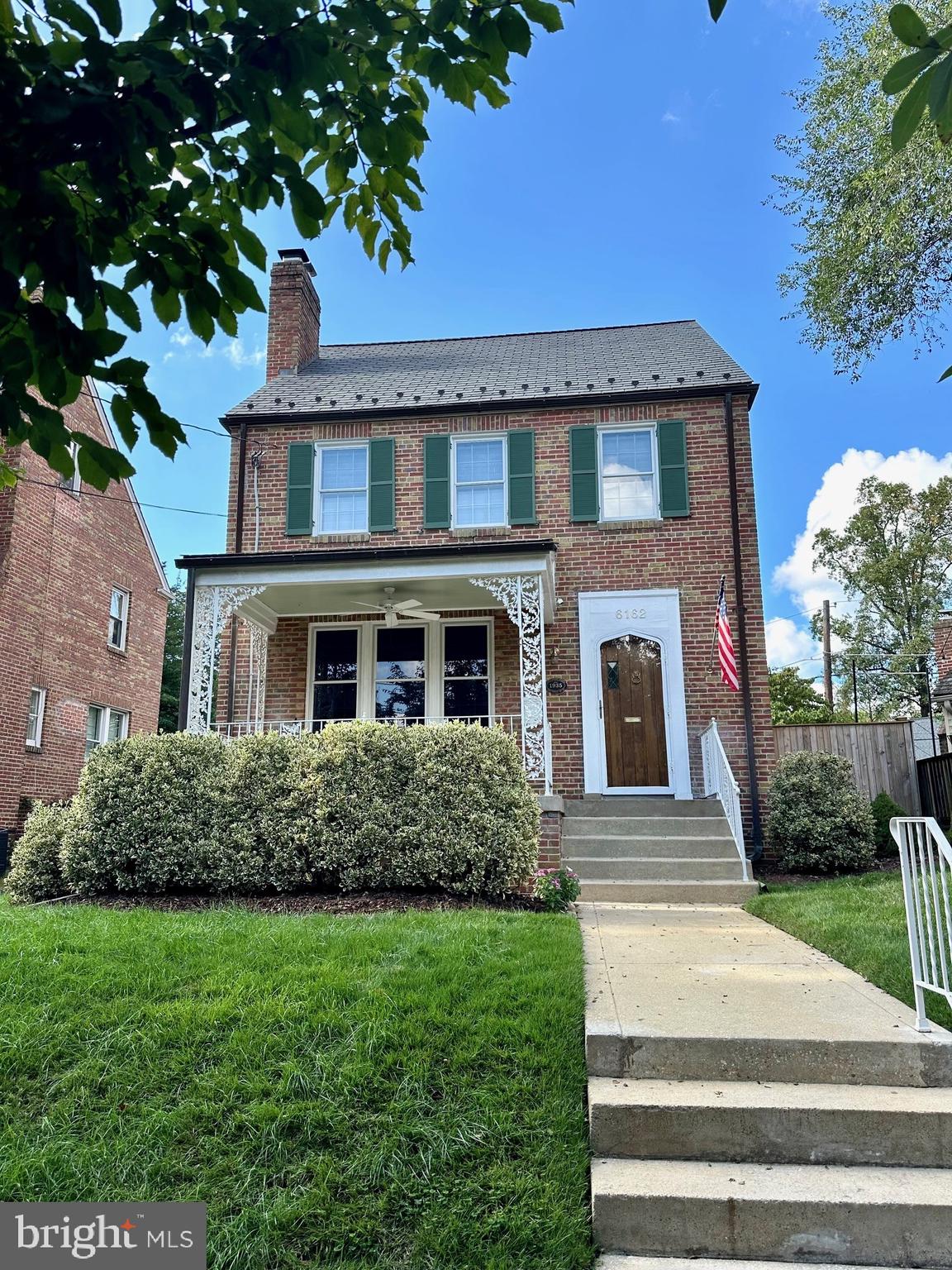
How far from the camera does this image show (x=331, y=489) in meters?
12.9

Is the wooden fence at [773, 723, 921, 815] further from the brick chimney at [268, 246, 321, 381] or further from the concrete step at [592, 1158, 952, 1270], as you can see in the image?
the concrete step at [592, 1158, 952, 1270]

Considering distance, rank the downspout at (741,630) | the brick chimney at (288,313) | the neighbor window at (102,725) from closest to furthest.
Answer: the downspout at (741,630)
the brick chimney at (288,313)
the neighbor window at (102,725)

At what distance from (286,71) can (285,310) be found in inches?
519

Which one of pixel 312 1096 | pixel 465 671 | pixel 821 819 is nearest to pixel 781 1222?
pixel 312 1096

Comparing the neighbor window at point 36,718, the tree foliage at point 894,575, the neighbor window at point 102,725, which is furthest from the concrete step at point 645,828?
the tree foliage at point 894,575

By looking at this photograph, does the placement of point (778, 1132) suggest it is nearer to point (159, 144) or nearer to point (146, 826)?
point (159, 144)

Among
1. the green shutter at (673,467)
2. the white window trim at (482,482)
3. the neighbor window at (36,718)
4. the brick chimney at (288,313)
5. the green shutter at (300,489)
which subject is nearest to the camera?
the green shutter at (673,467)

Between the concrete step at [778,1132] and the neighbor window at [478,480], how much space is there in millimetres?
9703

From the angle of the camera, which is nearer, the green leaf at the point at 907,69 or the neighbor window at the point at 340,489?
the green leaf at the point at 907,69

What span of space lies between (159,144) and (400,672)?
33.4ft

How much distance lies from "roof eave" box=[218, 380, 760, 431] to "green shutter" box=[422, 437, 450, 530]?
504 mm

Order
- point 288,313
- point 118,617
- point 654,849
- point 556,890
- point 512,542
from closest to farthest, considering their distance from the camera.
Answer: point 556,890 → point 654,849 → point 512,542 → point 288,313 → point 118,617

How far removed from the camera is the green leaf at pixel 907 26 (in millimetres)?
1752
